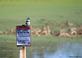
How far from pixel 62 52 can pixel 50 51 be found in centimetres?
30

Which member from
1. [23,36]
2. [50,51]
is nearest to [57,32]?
[50,51]

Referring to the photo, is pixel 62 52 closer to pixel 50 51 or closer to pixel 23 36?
pixel 50 51

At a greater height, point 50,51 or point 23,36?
point 23,36

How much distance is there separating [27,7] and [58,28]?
94 centimetres

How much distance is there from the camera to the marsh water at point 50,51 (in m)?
5.81

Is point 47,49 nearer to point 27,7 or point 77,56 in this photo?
point 77,56

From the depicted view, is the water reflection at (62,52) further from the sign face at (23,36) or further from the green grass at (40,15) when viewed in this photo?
the sign face at (23,36)

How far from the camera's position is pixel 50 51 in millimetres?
5957

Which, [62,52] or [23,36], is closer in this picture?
[23,36]

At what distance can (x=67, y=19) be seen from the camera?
5980 mm

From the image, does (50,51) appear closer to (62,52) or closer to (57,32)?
(62,52)

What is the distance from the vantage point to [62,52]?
19.4 feet

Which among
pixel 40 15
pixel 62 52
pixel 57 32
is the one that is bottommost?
pixel 62 52

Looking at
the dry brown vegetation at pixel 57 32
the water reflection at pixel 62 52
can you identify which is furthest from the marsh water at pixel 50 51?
the dry brown vegetation at pixel 57 32
